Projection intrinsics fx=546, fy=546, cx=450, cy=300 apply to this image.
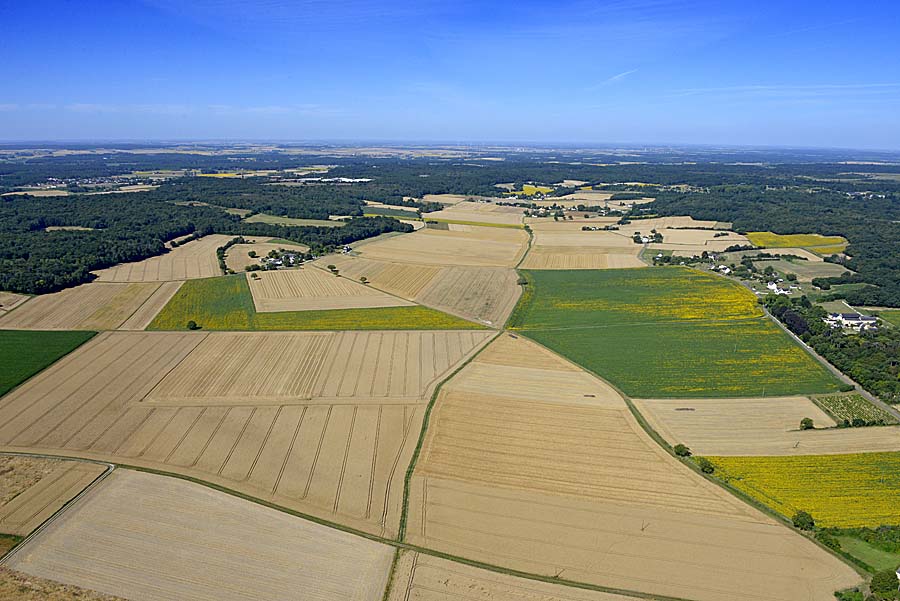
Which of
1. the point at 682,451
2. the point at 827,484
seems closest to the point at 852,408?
the point at 827,484

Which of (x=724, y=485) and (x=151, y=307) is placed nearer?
(x=724, y=485)

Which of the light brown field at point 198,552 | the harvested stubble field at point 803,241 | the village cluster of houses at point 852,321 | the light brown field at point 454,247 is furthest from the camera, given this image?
the harvested stubble field at point 803,241

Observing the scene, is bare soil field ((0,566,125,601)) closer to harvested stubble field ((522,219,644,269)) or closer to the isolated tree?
the isolated tree

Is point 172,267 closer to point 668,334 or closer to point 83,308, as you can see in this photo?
point 83,308

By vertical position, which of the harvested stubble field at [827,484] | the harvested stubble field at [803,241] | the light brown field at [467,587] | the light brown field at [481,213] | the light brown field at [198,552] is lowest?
the light brown field at [467,587]

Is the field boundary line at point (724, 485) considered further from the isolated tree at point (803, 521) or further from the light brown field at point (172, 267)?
the light brown field at point (172, 267)

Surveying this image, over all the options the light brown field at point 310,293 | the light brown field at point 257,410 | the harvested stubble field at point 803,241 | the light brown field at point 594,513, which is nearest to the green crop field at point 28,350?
the light brown field at point 257,410
